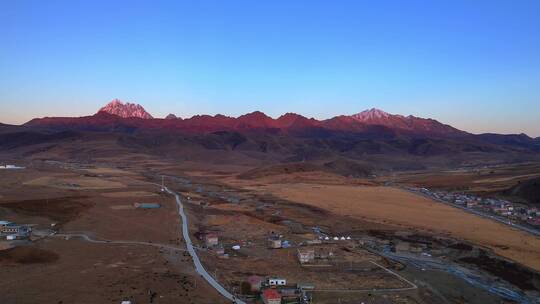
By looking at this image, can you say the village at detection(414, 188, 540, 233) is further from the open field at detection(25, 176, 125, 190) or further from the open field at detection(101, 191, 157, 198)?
the open field at detection(25, 176, 125, 190)

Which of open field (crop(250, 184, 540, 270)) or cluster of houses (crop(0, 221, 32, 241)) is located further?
open field (crop(250, 184, 540, 270))

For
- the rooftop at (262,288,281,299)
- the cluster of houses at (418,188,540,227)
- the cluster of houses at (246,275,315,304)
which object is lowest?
the cluster of houses at (246,275,315,304)

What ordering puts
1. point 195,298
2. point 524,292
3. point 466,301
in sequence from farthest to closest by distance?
point 524,292
point 466,301
point 195,298

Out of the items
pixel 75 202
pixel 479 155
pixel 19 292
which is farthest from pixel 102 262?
pixel 479 155

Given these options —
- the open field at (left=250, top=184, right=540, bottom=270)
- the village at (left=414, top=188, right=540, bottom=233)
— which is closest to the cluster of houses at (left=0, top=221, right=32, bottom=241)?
the open field at (left=250, top=184, right=540, bottom=270)

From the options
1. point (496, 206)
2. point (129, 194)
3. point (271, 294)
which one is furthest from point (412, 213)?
point (129, 194)

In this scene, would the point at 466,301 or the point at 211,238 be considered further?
the point at 211,238

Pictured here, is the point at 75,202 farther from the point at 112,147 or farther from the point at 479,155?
the point at 479,155
